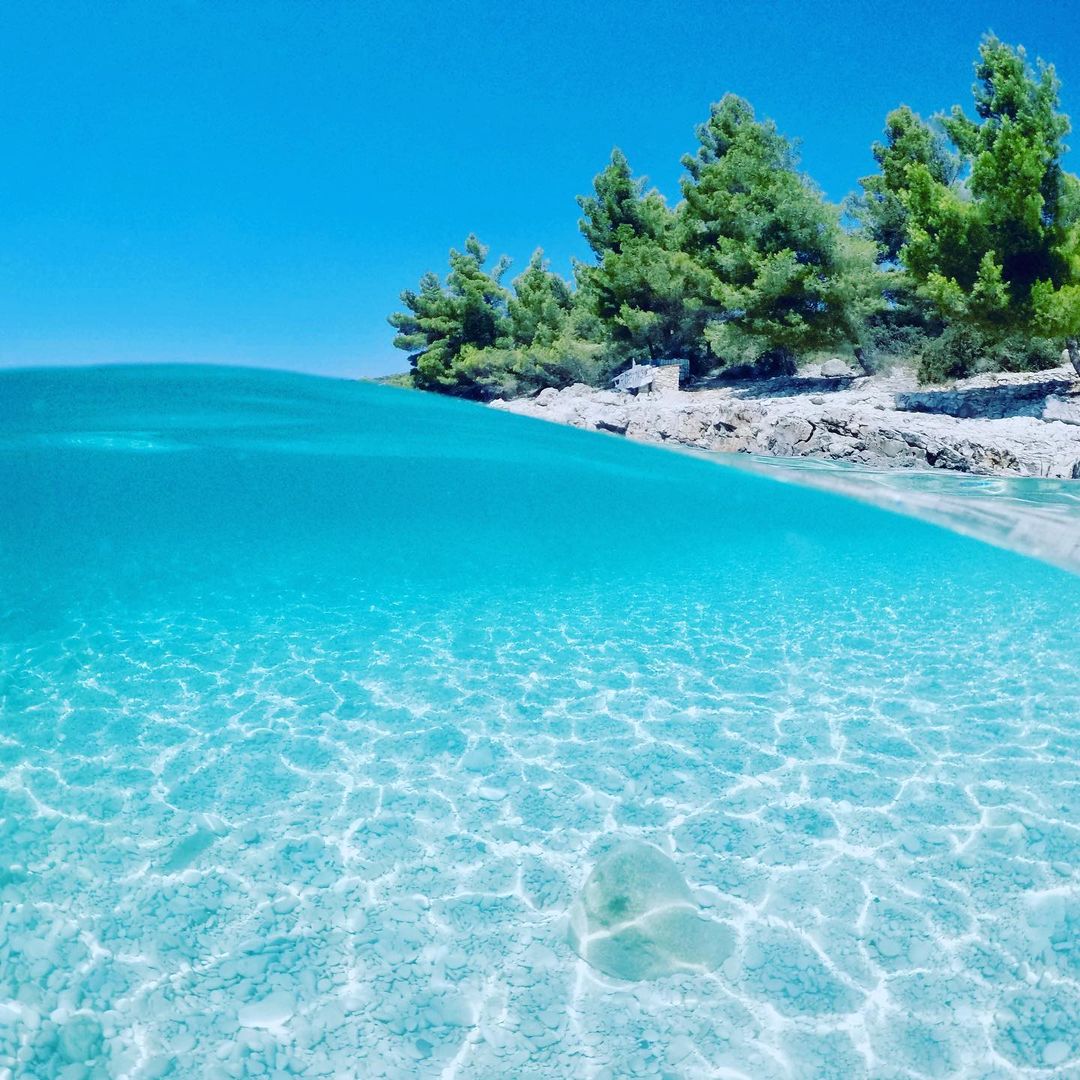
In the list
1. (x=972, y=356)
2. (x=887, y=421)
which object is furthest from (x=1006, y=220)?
(x=972, y=356)

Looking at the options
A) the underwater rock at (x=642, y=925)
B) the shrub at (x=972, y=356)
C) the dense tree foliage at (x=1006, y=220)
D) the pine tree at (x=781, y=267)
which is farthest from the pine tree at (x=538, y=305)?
the underwater rock at (x=642, y=925)

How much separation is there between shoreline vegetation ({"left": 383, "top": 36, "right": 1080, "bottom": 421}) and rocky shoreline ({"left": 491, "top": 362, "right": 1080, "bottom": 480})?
0.62 meters

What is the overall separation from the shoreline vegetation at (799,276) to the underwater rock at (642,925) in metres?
14.9

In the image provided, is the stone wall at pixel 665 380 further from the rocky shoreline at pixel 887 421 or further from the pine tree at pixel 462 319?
the pine tree at pixel 462 319

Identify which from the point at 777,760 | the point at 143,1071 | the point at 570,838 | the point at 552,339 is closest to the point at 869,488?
the point at 777,760

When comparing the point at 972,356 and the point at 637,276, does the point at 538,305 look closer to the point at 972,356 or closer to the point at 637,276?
the point at 637,276

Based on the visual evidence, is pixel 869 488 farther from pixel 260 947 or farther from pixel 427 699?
pixel 260 947

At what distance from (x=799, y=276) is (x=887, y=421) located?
20.2 ft

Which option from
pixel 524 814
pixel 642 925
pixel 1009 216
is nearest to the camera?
pixel 642 925

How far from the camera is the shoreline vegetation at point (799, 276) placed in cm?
1611

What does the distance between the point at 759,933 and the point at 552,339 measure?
98.3ft

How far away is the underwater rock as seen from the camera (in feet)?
10.4

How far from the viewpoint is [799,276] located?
20.6m

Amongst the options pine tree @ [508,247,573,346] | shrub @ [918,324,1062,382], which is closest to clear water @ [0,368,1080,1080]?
shrub @ [918,324,1062,382]
